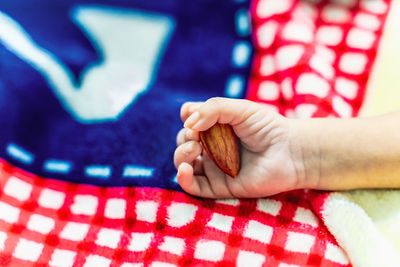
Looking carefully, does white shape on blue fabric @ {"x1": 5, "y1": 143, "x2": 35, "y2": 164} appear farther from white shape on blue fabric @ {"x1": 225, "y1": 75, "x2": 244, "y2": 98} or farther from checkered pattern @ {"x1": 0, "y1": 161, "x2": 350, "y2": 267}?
white shape on blue fabric @ {"x1": 225, "y1": 75, "x2": 244, "y2": 98}

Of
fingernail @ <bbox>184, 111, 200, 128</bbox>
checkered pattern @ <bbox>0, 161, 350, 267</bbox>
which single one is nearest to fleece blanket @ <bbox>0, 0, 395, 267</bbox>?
checkered pattern @ <bbox>0, 161, 350, 267</bbox>

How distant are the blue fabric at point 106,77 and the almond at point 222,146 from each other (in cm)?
10

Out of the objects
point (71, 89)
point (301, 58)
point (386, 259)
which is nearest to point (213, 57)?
point (301, 58)

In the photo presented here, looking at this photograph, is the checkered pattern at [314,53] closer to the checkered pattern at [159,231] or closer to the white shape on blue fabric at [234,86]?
the white shape on blue fabric at [234,86]

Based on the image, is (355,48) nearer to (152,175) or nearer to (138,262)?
(152,175)

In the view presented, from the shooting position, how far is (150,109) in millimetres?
882

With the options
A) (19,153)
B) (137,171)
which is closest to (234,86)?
(137,171)

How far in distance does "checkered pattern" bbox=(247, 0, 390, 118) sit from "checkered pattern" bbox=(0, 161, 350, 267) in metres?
0.19

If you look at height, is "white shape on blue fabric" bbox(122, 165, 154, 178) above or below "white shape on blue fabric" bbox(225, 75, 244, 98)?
below

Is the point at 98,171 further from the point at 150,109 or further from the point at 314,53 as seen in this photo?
the point at 314,53

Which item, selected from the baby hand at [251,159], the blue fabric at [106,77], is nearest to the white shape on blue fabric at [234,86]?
the blue fabric at [106,77]

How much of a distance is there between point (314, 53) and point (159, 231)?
1.42ft

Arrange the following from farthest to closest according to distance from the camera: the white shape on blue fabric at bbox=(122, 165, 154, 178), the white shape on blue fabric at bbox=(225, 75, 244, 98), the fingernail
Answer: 1. the white shape on blue fabric at bbox=(225, 75, 244, 98)
2. the white shape on blue fabric at bbox=(122, 165, 154, 178)
3. the fingernail

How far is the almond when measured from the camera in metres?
0.69
